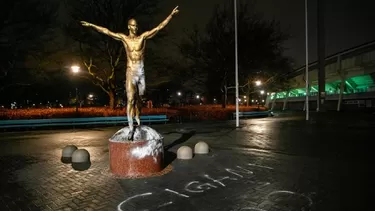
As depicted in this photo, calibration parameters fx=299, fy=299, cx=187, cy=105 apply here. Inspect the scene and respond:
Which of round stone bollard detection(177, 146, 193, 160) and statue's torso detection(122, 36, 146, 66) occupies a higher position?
statue's torso detection(122, 36, 146, 66)

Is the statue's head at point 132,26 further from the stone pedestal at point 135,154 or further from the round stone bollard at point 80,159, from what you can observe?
the round stone bollard at point 80,159

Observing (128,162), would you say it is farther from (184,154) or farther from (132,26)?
(132,26)

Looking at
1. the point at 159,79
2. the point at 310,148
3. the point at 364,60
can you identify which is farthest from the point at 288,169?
the point at 364,60

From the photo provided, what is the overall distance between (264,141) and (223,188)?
778 centimetres

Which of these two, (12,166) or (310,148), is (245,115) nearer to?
(310,148)

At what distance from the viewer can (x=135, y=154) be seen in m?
7.37

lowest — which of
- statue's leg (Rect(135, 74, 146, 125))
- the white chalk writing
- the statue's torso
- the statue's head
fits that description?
the white chalk writing

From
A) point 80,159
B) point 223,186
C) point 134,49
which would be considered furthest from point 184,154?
point 134,49

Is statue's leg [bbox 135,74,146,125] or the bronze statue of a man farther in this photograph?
statue's leg [bbox 135,74,146,125]

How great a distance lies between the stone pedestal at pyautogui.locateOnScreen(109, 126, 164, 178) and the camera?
734 cm

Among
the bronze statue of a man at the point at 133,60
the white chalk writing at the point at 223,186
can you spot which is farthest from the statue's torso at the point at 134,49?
the white chalk writing at the point at 223,186

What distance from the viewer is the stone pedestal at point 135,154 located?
7.34m

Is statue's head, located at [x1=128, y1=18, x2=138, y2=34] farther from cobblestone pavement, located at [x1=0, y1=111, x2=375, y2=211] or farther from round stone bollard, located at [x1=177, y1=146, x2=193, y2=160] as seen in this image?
round stone bollard, located at [x1=177, y1=146, x2=193, y2=160]

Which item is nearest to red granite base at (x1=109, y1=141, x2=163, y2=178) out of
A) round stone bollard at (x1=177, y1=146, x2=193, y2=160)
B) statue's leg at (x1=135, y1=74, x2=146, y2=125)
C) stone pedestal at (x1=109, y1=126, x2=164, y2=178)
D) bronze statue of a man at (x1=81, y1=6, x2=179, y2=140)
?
stone pedestal at (x1=109, y1=126, x2=164, y2=178)
